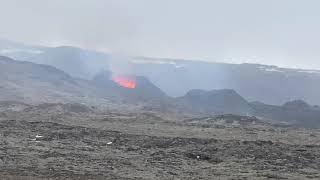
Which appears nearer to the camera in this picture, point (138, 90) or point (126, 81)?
point (138, 90)

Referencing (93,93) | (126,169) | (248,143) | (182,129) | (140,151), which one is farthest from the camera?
(93,93)

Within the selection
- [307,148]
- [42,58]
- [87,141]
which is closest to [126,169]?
[87,141]

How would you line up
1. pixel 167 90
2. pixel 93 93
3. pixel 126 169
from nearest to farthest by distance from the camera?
pixel 126 169
pixel 93 93
pixel 167 90

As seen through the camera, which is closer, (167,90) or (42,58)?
(167,90)

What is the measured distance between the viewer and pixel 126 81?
450ft

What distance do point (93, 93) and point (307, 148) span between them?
3208 inches

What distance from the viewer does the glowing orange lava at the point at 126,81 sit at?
422 ft

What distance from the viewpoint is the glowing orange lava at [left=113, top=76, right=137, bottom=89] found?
129 metres

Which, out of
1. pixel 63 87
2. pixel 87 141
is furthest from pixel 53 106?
pixel 63 87

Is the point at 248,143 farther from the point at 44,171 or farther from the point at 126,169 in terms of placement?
the point at 44,171

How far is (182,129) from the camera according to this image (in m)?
49.9

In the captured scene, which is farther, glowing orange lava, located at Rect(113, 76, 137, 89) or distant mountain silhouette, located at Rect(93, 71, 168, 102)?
glowing orange lava, located at Rect(113, 76, 137, 89)

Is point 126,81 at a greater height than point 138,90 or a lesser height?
greater

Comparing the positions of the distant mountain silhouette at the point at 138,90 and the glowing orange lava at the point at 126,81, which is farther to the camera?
the glowing orange lava at the point at 126,81
